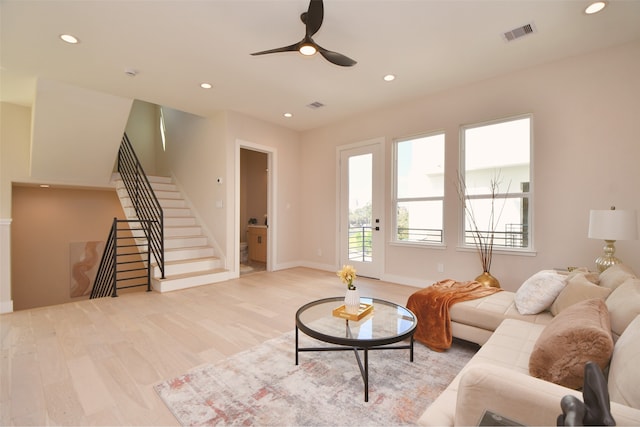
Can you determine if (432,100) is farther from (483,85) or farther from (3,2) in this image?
(3,2)

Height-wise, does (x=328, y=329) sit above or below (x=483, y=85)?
below

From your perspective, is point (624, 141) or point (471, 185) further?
point (471, 185)

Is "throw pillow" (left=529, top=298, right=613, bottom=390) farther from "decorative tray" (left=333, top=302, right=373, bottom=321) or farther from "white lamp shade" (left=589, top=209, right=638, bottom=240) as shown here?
"white lamp shade" (left=589, top=209, right=638, bottom=240)

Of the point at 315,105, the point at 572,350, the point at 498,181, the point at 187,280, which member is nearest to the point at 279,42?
the point at 315,105

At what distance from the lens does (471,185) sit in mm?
4219

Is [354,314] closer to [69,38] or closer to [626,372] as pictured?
[626,372]

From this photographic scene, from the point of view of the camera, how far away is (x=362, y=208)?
5488 mm

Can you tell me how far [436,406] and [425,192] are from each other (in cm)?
380

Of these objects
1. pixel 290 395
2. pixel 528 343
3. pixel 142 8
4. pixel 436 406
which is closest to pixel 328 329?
pixel 290 395

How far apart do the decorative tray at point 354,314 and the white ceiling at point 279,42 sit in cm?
259

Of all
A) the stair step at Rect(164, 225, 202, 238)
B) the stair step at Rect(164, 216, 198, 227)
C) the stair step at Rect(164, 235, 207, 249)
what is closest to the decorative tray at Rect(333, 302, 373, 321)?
the stair step at Rect(164, 235, 207, 249)

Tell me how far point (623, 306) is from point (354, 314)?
156 cm

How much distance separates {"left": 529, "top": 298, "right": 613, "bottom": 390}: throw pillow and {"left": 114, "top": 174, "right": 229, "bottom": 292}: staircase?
4.54 metres

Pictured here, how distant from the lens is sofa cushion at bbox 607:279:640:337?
1.52m
